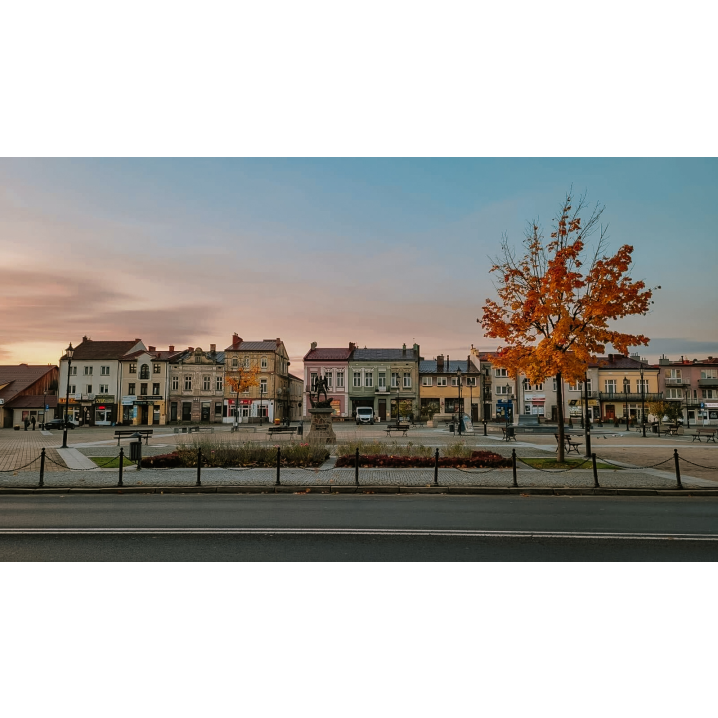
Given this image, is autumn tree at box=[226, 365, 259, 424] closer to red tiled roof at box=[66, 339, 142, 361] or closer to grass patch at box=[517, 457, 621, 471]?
red tiled roof at box=[66, 339, 142, 361]

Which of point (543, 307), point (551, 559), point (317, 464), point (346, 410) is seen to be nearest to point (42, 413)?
point (346, 410)

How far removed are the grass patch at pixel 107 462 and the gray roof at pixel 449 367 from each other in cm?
5514

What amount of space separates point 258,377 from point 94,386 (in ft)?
71.1

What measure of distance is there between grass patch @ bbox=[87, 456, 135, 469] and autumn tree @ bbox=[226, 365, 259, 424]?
3306 centimetres

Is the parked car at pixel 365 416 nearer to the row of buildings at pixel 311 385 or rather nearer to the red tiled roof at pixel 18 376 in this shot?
the row of buildings at pixel 311 385

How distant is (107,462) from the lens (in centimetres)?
2077

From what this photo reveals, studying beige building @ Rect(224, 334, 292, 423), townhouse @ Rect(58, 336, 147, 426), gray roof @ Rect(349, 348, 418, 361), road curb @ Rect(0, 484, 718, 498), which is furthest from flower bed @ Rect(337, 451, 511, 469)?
townhouse @ Rect(58, 336, 147, 426)

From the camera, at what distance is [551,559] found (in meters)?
7.77

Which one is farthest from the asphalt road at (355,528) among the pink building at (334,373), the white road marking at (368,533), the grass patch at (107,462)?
the pink building at (334,373)

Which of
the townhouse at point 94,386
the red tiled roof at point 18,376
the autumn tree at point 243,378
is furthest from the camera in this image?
the townhouse at point 94,386

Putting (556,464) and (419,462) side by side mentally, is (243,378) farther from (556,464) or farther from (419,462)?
(556,464)

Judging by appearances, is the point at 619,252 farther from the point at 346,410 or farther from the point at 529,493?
the point at 346,410

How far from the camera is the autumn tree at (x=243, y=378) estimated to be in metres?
59.2

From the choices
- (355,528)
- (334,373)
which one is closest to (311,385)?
(334,373)
